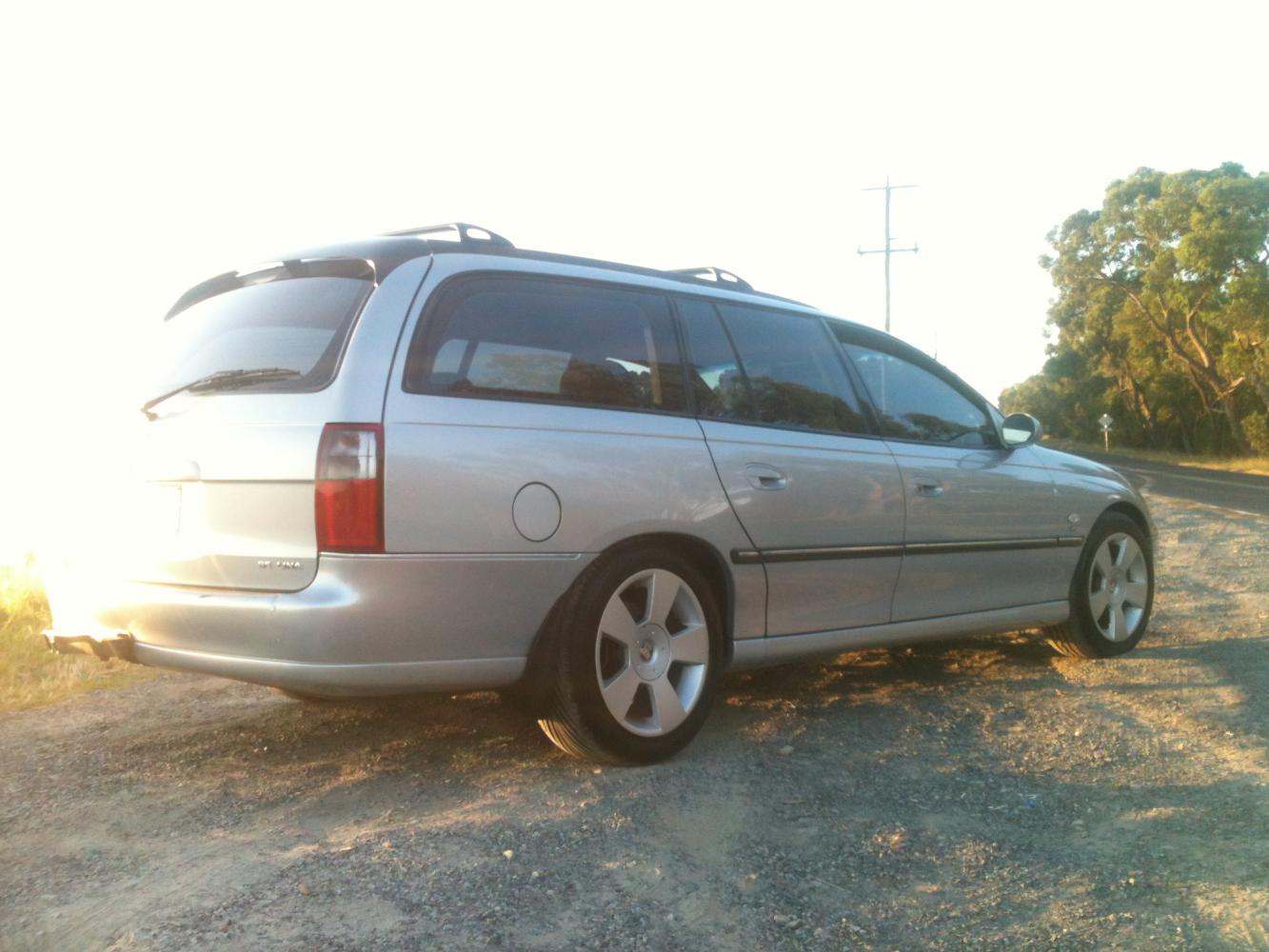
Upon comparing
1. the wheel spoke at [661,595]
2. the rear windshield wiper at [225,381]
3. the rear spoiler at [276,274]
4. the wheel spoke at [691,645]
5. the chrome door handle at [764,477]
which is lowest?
the wheel spoke at [691,645]

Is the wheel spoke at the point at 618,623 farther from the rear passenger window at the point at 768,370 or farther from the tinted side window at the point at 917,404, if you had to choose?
the tinted side window at the point at 917,404

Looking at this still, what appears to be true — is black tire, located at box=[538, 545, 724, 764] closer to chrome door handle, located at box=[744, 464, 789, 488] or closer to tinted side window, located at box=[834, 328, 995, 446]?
chrome door handle, located at box=[744, 464, 789, 488]

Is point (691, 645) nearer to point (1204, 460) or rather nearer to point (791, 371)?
point (791, 371)

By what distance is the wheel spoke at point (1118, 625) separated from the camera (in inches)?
263

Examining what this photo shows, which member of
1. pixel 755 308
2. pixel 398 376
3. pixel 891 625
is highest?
pixel 755 308

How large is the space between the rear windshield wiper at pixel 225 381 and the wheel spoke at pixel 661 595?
4.55ft

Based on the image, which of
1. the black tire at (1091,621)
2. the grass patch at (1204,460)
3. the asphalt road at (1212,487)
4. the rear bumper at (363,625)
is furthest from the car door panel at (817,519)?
the grass patch at (1204,460)

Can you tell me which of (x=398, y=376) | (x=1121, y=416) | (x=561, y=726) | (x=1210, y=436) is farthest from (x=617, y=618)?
(x=1121, y=416)

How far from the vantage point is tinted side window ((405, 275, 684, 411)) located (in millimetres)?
4172

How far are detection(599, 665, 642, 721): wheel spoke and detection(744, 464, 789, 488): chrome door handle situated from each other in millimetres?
919

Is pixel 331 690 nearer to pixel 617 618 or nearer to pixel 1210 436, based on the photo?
pixel 617 618

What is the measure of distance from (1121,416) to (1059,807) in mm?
63337

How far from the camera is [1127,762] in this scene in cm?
461

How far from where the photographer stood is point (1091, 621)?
6.57 metres
